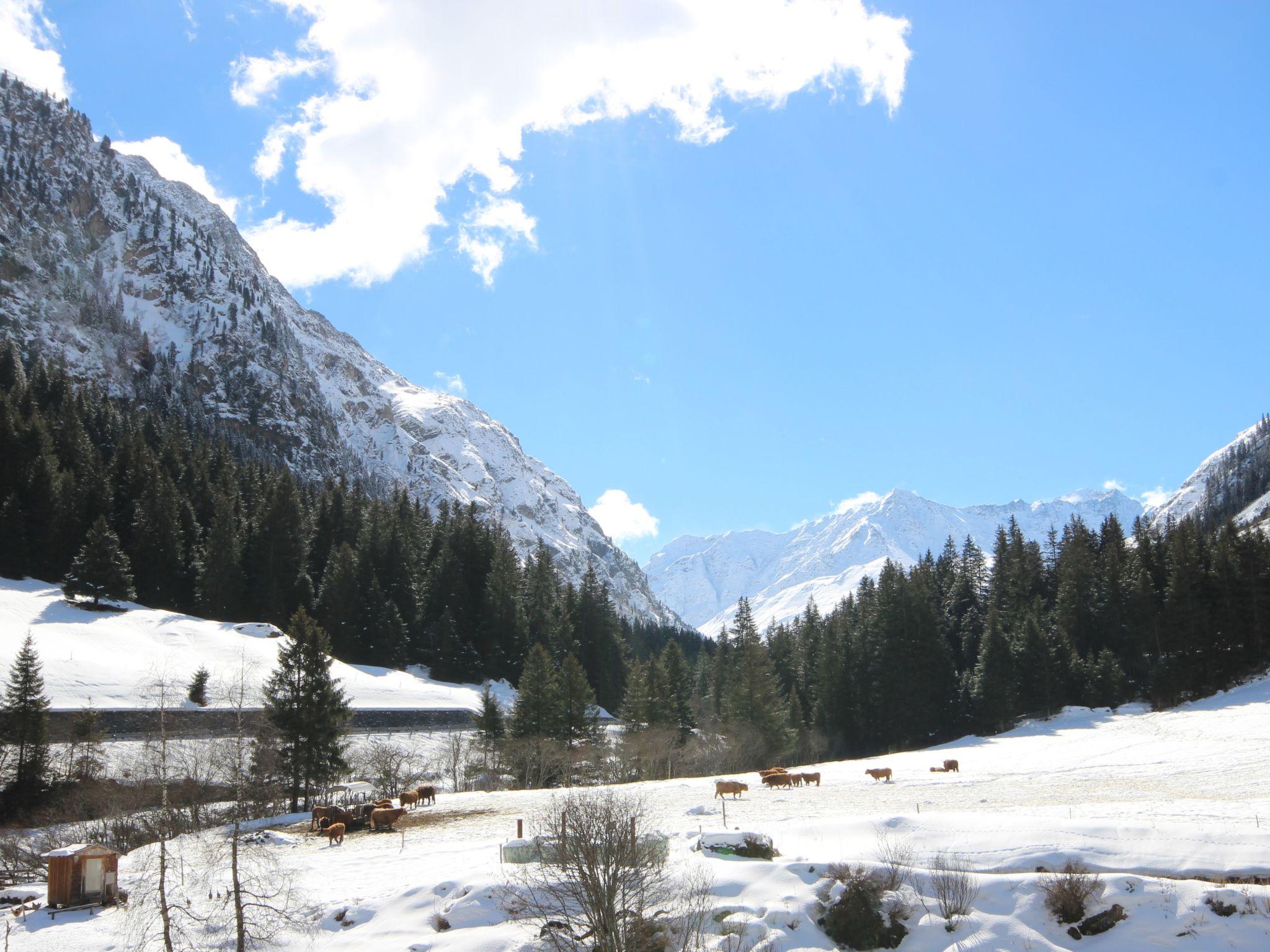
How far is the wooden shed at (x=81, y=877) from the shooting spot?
25.0 m

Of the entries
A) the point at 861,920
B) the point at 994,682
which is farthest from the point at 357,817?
the point at 994,682

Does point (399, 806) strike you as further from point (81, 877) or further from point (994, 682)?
Result: point (994, 682)

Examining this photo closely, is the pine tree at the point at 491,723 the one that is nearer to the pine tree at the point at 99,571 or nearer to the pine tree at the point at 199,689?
the pine tree at the point at 199,689

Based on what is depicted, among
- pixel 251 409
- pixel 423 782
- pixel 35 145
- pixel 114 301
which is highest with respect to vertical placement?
pixel 35 145

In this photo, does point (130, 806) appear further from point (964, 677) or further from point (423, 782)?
point (964, 677)

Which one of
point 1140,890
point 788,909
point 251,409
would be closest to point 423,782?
point 788,909

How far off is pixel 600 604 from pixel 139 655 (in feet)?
165

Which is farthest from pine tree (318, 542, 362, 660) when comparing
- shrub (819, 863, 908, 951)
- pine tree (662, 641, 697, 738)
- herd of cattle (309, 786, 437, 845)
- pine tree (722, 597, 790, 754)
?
shrub (819, 863, 908, 951)

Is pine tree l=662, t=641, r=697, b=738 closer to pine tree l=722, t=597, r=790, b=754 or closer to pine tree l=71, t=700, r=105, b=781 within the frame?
pine tree l=722, t=597, r=790, b=754

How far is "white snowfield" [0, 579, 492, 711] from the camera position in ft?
162

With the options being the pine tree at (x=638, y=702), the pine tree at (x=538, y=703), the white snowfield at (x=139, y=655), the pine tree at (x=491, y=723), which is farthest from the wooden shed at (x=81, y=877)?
the pine tree at (x=638, y=702)

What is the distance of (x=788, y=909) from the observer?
739 inches

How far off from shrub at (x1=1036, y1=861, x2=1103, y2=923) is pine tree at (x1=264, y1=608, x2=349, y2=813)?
34795 millimetres

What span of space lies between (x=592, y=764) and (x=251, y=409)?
163 m
